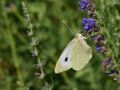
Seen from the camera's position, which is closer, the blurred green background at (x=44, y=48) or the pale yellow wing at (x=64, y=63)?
the pale yellow wing at (x=64, y=63)

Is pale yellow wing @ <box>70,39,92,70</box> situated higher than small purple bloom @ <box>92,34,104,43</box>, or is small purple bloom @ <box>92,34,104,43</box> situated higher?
small purple bloom @ <box>92,34,104,43</box>

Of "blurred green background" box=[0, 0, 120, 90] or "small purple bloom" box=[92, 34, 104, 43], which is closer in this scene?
"small purple bloom" box=[92, 34, 104, 43]

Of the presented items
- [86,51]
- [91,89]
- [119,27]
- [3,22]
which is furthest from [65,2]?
[86,51]

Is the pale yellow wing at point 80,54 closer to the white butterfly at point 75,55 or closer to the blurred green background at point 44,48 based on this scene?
the white butterfly at point 75,55

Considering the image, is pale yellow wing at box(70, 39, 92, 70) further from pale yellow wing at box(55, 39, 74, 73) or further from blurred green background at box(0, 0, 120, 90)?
blurred green background at box(0, 0, 120, 90)

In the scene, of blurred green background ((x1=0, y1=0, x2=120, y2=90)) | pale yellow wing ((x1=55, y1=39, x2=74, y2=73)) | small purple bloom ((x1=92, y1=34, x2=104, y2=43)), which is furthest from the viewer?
blurred green background ((x1=0, y1=0, x2=120, y2=90))

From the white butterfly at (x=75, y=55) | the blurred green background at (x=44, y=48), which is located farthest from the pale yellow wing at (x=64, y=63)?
the blurred green background at (x=44, y=48)

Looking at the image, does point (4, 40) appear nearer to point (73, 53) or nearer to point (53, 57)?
point (53, 57)

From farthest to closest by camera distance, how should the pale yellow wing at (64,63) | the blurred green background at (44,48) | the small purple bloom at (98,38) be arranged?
the blurred green background at (44,48)
the pale yellow wing at (64,63)
the small purple bloom at (98,38)

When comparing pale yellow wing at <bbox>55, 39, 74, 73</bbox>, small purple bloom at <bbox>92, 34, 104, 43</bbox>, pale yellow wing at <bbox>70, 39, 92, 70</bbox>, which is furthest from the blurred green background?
small purple bloom at <bbox>92, 34, 104, 43</bbox>
